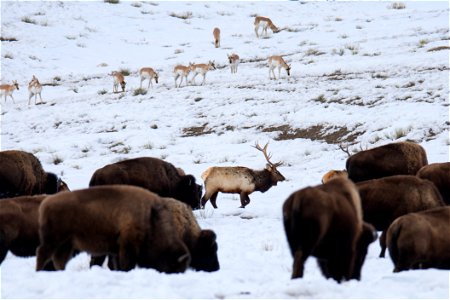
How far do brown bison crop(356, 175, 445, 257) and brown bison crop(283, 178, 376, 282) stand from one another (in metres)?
2.32

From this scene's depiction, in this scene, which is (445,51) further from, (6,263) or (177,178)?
(6,263)

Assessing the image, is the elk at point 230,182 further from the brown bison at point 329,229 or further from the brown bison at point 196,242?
the brown bison at point 329,229

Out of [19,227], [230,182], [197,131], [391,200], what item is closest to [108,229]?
[19,227]

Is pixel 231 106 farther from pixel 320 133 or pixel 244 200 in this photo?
pixel 244 200

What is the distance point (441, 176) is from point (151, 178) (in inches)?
185

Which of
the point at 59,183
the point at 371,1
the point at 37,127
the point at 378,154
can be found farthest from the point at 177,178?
the point at 371,1

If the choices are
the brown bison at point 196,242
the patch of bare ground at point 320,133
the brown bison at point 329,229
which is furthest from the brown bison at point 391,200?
the patch of bare ground at point 320,133

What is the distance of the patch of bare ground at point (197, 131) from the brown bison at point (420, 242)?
15.2 metres

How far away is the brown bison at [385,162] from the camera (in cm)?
1191

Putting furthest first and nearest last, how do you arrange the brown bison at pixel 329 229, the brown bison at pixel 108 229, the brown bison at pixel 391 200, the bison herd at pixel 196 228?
the brown bison at pixel 391 200 < the brown bison at pixel 108 229 < the bison herd at pixel 196 228 < the brown bison at pixel 329 229

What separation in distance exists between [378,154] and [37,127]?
1685cm

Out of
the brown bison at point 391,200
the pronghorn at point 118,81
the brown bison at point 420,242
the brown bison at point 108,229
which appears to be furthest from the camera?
the pronghorn at point 118,81

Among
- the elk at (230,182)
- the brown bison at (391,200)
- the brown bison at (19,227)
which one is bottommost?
the elk at (230,182)

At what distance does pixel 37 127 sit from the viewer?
25.6 metres
